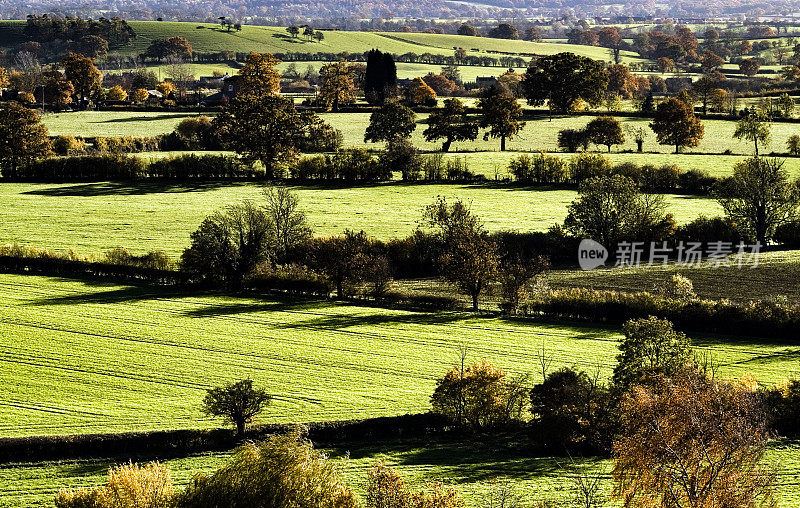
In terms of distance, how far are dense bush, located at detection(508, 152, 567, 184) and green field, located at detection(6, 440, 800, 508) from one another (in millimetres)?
70564

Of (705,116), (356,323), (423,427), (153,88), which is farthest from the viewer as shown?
(153,88)

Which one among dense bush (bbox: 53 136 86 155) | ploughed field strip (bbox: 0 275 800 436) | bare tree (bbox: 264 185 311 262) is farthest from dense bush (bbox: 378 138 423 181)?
ploughed field strip (bbox: 0 275 800 436)

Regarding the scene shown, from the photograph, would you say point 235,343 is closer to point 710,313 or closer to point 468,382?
point 468,382

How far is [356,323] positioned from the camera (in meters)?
63.5

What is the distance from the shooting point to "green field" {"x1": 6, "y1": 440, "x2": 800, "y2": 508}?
1496 inches

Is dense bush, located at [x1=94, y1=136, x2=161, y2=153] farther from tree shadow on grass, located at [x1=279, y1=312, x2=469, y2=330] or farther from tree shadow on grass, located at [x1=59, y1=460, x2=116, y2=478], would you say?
tree shadow on grass, located at [x1=59, y1=460, x2=116, y2=478]

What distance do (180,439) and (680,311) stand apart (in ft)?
118

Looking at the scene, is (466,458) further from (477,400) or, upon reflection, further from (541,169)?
(541,169)

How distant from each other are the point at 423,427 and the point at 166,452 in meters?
12.9

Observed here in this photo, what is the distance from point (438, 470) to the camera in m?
40.4

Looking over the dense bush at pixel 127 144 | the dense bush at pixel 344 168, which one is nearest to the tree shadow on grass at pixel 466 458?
the dense bush at pixel 344 168

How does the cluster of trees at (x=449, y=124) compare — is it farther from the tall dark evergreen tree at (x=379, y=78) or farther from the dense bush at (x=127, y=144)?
the tall dark evergreen tree at (x=379, y=78)

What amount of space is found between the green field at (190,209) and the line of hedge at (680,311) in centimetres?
2436

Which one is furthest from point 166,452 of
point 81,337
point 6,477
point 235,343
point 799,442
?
point 799,442
